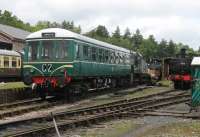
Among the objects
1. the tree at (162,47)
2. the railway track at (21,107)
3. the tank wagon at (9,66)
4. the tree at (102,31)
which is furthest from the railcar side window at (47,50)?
the tree at (162,47)

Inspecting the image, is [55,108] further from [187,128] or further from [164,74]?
[164,74]

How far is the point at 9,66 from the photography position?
3753cm

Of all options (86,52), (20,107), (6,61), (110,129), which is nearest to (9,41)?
(6,61)

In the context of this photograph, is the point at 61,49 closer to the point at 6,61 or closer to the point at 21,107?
the point at 21,107

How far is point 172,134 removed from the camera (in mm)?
12898

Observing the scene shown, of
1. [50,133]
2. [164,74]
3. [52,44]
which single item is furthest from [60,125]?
[164,74]

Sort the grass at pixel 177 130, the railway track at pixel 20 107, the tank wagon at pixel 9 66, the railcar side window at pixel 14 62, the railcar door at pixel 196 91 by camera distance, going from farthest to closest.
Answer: the railcar side window at pixel 14 62
the tank wagon at pixel 9 66
the railcar door at pixel 196 91
the railway track at pixel 20 107
the grass at pixel 177 130

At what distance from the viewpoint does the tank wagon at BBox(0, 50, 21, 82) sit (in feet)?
119

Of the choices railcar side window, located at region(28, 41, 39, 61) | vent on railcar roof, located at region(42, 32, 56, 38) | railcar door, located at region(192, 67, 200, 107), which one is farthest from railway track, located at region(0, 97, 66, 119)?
railcar door, located at region(192, 67, 200, 107)

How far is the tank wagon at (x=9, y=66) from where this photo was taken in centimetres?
3612

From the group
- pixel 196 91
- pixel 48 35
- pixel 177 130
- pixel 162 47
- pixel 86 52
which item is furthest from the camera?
pixel 162 47

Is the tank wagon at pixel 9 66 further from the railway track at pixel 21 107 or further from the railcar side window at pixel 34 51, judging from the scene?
the railcar side window at pixel 34 51

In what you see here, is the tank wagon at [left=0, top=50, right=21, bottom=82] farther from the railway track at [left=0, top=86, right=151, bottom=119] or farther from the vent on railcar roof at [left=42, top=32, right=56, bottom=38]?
the vent on railcar roof at [left=42, top=32, right=56, bottom=38]

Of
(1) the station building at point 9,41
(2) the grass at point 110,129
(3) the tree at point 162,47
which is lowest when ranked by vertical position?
(2) the grass at point 110,129
